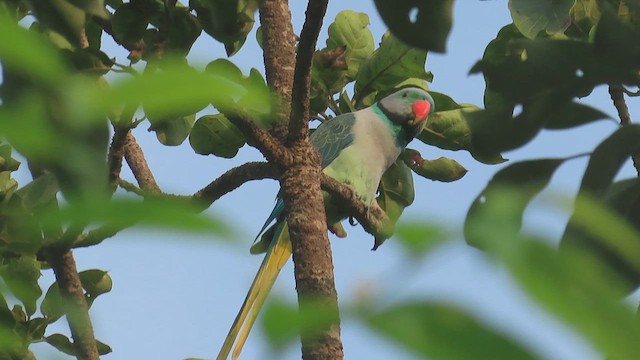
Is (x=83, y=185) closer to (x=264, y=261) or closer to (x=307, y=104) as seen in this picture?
(x=307, y=104)

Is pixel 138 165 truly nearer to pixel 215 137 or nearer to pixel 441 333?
pixel 215 137

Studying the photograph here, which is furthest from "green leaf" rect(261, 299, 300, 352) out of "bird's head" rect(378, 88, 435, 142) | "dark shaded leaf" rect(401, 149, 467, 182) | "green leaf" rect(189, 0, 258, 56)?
"bird's head" rect(378, 88, 435, 142)

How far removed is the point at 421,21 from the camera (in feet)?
3.00

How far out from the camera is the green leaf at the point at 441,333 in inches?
9.2

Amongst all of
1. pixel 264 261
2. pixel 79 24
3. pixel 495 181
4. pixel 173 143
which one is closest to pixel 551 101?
pixel 495 181

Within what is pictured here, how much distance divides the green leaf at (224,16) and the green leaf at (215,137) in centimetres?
65

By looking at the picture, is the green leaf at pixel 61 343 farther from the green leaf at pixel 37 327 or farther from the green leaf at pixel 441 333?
the green leaf at pixel 441 333

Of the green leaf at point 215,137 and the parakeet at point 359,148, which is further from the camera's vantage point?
the parakeet at point 359,148

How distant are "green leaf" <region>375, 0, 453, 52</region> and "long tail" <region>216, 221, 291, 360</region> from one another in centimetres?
75

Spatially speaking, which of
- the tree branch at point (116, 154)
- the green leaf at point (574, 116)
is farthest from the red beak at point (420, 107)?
the green leaf at point (574, 116)

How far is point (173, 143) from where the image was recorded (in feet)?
7.35

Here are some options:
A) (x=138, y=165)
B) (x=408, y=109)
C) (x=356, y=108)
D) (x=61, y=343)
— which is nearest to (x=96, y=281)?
(x=61, y=343)

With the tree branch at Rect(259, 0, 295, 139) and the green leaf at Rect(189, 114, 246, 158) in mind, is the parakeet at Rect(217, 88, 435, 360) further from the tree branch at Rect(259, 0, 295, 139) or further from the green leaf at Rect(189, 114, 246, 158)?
the tree branch at Rect(259, 0, 295, 139)

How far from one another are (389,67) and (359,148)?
1340mm
